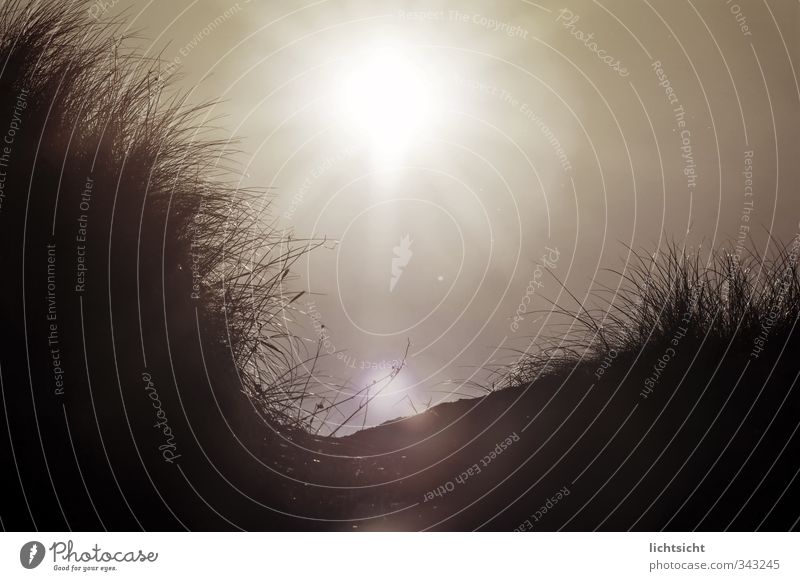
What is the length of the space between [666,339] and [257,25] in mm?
2042

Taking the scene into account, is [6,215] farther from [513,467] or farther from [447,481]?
[513,467]

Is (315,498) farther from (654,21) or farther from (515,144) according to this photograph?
(654,21)

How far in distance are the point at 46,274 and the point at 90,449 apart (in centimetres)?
58

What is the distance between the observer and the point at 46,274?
2.26 meters

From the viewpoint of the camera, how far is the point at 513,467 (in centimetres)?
264

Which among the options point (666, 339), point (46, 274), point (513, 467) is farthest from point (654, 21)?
point (46, 274)

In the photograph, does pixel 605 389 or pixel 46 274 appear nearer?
pixel 46 274

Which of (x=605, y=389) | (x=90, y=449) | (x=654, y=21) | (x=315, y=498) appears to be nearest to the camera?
(x=90, y=449)

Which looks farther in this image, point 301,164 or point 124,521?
point 301,164

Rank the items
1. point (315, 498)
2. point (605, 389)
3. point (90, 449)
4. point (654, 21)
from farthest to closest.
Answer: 1. point (654, 21)
2. point (605, 389)
3. point (315, 498)
4. point (90, 449)

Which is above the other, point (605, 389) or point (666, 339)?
point (666, 339)

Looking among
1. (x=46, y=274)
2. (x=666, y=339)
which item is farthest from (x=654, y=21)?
(x=46, y=274)

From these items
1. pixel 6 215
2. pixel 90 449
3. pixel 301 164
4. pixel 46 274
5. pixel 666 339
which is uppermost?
pixel 301 164

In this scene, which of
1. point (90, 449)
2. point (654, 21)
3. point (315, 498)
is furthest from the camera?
point (654, 21)
